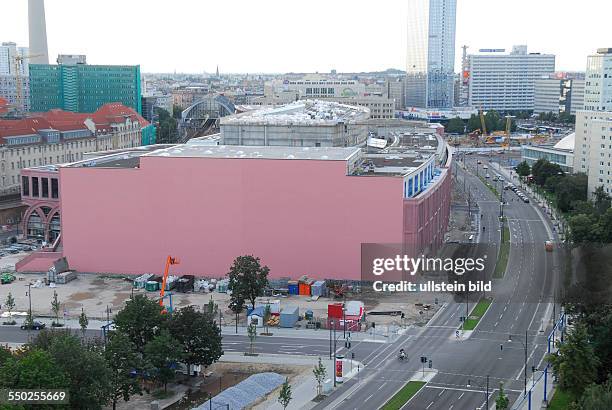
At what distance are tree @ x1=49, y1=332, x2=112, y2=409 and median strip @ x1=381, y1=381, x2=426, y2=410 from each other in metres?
7.72

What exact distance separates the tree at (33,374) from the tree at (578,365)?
13.1m

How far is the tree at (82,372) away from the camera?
19.8 metres

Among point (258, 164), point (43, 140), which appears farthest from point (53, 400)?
point (43, 140)

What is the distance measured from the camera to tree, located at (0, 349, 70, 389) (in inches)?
735

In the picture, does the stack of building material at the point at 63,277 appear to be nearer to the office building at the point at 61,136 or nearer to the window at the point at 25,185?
the window at the point at 25,185

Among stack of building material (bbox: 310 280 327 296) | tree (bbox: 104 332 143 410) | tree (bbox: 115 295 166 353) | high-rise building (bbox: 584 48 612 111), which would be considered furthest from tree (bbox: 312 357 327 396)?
high-rise building (bbox: 584 48 612 111)

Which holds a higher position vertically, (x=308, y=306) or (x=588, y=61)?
(x=588, y=61)

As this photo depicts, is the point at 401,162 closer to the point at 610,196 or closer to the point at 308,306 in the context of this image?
the point at 308,306

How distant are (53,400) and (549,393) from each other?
547 inches

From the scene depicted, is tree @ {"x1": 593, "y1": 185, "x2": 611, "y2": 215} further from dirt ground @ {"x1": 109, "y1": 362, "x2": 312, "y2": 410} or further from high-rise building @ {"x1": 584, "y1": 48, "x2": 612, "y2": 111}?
high-rise building @ {"x1": 584, "y1": 48, "x2": 612, "y2": 111}

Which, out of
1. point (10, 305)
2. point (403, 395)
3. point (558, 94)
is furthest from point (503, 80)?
point (403, 395)

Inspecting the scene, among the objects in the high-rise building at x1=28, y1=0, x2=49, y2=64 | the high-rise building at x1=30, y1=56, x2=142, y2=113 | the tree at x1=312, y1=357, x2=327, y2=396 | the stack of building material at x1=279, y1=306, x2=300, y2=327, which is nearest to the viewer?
the tree at x1=312, y1=357, x2=327, y2=396

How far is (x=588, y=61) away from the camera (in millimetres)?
88562

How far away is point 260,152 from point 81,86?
5669 centimetres
